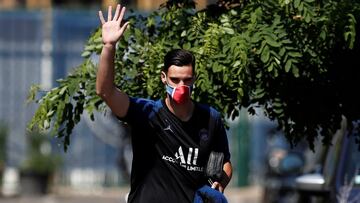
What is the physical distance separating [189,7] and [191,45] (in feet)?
1.67

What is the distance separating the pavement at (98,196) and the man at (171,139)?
1565 cm

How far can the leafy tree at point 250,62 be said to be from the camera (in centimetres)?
686

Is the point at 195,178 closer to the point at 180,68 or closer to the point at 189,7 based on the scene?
the point at 180,68

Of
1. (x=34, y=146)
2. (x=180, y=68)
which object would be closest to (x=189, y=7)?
(x=180, y=68)

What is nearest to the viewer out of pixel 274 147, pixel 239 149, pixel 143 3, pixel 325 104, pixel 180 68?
pixel 180 68

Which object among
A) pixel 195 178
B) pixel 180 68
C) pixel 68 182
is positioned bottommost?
pixel 68 182

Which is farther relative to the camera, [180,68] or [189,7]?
[189,7]

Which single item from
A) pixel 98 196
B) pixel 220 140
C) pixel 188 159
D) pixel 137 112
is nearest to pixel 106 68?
pixel 137 112

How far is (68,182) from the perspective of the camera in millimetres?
26672

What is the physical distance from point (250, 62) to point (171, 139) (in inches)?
35.1

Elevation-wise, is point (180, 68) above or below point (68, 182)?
above

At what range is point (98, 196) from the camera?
25.2m

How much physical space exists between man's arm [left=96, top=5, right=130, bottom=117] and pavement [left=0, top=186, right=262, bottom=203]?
52.3 feet

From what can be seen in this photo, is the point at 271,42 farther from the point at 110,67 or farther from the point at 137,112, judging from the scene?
the point at 110,67
